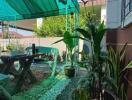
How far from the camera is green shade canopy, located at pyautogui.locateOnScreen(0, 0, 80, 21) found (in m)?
8.00

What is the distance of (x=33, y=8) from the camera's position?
885 centimetres

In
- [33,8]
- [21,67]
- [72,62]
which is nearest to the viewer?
[21,67]

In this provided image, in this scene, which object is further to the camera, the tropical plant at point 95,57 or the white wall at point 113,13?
the white wall at point 113,13

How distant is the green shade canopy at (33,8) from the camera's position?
315 inches

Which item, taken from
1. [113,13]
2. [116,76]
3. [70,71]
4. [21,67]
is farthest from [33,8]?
[116,76]

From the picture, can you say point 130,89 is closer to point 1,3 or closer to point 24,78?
point 24,78

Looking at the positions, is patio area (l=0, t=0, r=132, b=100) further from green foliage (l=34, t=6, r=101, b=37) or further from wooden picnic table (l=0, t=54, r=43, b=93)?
green foliage (l=34, t=6, r=101, b=37)

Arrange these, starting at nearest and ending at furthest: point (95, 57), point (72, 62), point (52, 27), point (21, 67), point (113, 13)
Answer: point (95, 57) → point (113, 13) → point (21, 67) → point (72, 62) → point (52, 27)

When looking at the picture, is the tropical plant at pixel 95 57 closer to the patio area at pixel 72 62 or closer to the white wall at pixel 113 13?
the patio area at pixel 72 62

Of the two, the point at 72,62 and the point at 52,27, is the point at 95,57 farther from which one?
the point at 52,27

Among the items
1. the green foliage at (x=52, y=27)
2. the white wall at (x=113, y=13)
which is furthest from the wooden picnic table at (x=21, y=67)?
the green foliage at (x=52, y=27)

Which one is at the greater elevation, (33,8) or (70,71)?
(33,8)

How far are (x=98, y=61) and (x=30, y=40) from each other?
10.4 metres

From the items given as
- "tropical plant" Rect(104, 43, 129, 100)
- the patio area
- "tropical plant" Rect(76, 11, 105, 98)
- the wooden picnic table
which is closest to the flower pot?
the patio area
